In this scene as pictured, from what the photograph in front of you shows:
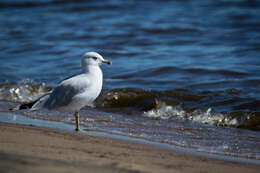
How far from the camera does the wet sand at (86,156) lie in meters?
2.97

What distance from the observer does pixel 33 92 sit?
26.1 ft

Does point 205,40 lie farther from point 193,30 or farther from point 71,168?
point 71,168

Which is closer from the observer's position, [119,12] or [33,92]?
[33,92]

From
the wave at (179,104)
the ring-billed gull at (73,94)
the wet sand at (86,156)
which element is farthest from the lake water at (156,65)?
the wet sand at (86,156)

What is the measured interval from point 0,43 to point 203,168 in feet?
33.6

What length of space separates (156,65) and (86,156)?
18.7ft

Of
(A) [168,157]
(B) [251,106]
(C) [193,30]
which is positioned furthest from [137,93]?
(C) [193,30]

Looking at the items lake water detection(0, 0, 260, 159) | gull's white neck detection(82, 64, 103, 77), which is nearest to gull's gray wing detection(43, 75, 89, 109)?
gull's white neck detection(82, 64, 103, 77)

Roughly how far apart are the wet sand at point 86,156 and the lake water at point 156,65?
68cm

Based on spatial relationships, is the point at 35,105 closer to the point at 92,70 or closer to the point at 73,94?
the point at 73,94

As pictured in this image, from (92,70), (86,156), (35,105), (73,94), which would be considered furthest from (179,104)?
(86,156)

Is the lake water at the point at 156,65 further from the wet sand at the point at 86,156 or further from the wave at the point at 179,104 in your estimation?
the wet sand at the point at 86,156

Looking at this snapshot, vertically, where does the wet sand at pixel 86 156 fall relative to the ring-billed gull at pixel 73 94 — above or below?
below

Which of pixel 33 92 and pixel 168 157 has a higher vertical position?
pixel 33 92
